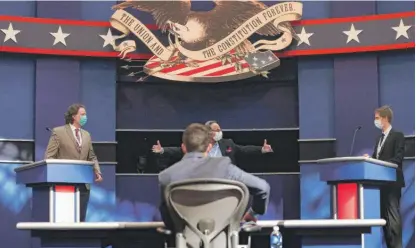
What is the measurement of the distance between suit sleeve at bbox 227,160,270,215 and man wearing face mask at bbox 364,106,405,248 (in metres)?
1.97

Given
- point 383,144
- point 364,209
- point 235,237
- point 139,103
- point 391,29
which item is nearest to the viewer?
point 235,237

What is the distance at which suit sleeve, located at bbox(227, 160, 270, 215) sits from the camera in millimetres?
3355

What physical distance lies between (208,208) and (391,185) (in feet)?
7.49

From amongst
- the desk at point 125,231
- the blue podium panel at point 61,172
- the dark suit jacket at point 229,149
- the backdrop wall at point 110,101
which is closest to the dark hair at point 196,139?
the desk at point 125,231

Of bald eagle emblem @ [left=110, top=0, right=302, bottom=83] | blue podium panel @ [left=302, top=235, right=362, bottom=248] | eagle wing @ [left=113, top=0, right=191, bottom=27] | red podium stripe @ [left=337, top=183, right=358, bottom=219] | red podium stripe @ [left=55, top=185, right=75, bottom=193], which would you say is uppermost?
eagle wing @ [left=113, top=0, right=191, bottom=27]

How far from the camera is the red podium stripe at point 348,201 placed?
452cm

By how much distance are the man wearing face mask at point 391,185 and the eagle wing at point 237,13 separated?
1959 mm

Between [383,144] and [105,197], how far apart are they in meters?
2.84

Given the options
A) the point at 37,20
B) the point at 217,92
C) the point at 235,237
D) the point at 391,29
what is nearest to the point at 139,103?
the point at 217,92

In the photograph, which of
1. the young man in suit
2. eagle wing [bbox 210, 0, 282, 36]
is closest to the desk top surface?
the young man in suit

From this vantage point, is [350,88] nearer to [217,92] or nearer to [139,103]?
[217,92]

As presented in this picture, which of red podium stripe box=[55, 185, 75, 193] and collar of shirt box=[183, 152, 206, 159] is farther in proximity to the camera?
red podium stripe box=[55, 185, 75, 193]

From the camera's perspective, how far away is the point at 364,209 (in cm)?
452

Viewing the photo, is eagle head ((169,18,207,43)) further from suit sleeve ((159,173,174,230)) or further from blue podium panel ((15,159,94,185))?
suit sleeve ((159,173,174,230))
